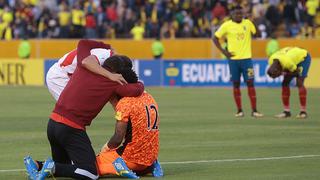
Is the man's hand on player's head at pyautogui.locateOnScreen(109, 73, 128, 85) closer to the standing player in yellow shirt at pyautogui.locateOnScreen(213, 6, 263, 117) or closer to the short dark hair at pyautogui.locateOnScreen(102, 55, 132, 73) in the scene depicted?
the short dark hair at pyautogui.locateOnScreen(102, 55, 132, 73)

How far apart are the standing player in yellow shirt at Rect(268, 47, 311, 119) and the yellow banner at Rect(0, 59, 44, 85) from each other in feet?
59.9

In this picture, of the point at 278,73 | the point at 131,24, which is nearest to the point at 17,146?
the point at 278,73

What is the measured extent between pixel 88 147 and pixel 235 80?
11.8 metres

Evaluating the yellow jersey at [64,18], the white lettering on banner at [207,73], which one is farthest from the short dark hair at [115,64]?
the yellow jersey at [64,18]

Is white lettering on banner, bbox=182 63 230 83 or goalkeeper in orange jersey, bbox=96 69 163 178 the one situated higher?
goalkeeper in orange jersey, bbox=96 69 163 178

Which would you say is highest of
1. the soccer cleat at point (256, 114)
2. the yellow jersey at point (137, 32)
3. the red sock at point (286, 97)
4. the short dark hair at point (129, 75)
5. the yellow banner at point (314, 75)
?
the short dark hair at point (129, 75)

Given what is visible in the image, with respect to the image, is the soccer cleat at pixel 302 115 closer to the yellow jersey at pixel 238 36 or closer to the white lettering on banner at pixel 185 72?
the yellow jersey at pixel 238 36

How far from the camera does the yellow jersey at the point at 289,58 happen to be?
21828 mm

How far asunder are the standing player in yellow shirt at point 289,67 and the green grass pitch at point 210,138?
478mm

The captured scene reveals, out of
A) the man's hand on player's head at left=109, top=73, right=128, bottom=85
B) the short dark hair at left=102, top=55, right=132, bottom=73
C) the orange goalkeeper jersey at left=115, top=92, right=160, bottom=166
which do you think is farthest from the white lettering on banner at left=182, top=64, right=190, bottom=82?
the man's hand on player's head at left=109, top=73, right=128, bottom=85

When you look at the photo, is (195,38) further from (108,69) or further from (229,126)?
(108,69)

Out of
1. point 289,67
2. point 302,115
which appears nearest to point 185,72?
point 302,115

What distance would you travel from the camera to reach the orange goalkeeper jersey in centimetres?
1200

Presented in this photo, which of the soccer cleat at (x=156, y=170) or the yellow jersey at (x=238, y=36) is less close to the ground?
the yellow jersey at (x=238, y=36)
